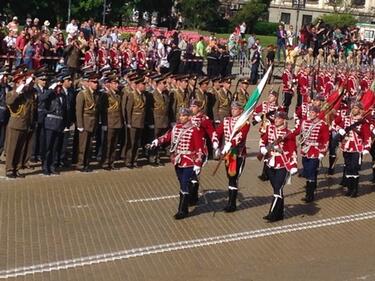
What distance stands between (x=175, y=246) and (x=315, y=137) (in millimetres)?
4318

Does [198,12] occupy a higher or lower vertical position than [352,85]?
higher

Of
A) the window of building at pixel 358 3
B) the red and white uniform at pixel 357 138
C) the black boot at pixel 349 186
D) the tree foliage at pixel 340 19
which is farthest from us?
the window of building at pixel 358 3

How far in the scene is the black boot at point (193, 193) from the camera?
554 inches

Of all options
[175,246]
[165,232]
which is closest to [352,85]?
[165,232]

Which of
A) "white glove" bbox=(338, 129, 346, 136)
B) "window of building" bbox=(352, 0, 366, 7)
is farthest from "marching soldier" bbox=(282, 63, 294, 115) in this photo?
"window of building" bbox=(352, 0, 366, 7)

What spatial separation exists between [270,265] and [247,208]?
10.4 feet

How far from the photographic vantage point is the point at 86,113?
635 inches

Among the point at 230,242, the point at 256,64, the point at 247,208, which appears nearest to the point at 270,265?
the point at 230,242

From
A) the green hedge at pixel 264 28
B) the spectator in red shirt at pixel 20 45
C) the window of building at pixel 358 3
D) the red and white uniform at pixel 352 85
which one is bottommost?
the green hedge at pixel 264 28

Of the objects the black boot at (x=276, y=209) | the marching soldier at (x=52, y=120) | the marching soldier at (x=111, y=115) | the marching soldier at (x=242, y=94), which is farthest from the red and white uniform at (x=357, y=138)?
the marching soldier at (x=52, y=120)

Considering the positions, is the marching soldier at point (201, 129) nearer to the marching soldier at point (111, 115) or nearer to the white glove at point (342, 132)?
the marching soldier at point (111, 115)

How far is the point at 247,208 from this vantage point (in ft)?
47.6

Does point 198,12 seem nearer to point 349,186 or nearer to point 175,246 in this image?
point 349,186

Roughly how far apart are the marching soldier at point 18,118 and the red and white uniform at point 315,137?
523 centimetres
